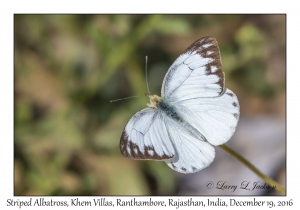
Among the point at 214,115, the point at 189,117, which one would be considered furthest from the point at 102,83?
the point at 214,115

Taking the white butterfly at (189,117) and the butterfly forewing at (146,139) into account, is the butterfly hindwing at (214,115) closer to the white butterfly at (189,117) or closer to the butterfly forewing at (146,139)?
the white butterfly at (189,117)

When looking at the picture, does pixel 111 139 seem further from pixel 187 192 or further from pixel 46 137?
pixel 187 192

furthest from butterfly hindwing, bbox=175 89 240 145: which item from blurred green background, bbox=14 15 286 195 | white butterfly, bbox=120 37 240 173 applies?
blurred green background, bbox=14 15 286 195

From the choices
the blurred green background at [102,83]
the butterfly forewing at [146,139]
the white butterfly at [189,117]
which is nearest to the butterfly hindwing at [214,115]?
the white butterfly at [189,117]

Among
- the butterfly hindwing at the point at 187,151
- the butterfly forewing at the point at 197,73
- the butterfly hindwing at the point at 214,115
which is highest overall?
the butterfly forewing at the point at 197,73

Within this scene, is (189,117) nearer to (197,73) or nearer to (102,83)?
(197,73)
